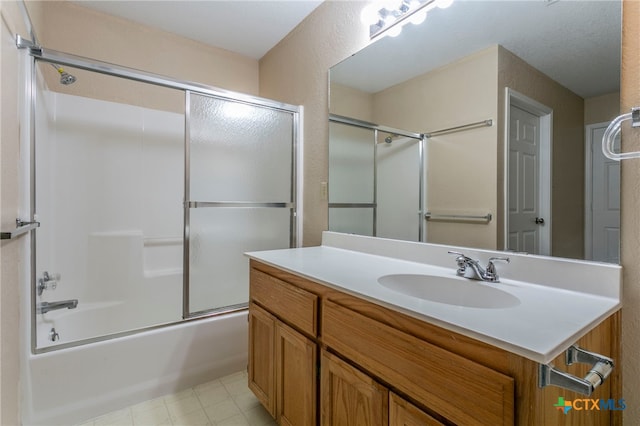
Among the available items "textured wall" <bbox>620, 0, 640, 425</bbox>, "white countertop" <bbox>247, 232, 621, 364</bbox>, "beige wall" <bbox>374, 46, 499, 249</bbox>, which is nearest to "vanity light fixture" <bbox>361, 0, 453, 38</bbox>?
"beige wall" <bbox>374, 46, 499, 249</bbox>

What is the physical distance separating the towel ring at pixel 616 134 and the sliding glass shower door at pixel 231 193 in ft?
5.66

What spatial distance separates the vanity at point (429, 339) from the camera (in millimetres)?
622

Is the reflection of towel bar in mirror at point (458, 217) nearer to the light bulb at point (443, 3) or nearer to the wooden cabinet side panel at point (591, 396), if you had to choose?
the wooden cabinet side panel at point (591, 396)

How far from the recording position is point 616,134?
2.98 feet

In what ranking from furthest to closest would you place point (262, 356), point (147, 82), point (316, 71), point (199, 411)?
point (316, 71) → point (147, 82) → point (199, 411) → point (262, 356)

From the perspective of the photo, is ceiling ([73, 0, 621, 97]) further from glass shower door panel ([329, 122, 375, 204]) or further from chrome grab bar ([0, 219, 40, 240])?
chrome grab bar ([0, 219, 40, 240])

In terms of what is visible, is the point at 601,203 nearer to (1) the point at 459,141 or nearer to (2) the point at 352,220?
(1) the point at 459,141

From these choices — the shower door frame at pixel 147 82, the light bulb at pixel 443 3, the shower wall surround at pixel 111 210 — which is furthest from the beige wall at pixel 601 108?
the shower wall surround at pixel 111 210

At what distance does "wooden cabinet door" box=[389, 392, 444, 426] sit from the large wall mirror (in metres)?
0.72

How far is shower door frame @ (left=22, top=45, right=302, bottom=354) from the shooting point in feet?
4.64

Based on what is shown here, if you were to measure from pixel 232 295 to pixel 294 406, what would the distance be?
105cm

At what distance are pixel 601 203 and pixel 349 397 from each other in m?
1.03

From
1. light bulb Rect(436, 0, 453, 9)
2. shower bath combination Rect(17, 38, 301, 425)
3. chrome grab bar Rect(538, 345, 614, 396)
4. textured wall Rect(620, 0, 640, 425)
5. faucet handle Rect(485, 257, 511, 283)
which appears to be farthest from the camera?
shower bath combination Rect(17, 38, 301, 425)

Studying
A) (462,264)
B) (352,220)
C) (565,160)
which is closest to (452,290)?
(462,264)
